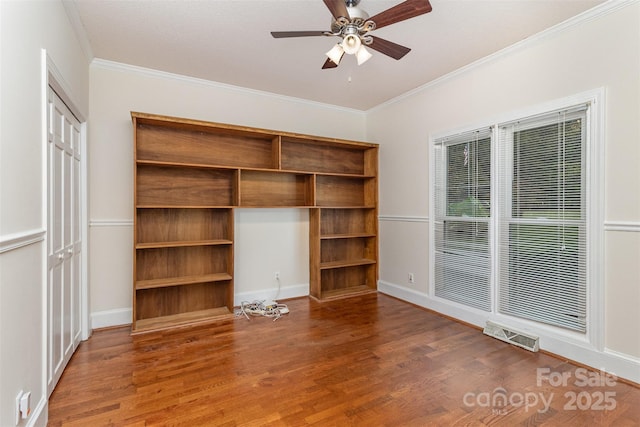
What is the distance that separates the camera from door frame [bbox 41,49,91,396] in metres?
1.76

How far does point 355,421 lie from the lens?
179cm

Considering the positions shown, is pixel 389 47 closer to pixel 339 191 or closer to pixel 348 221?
pixel 339 191

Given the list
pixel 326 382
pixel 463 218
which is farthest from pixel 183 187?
pixel 463 218

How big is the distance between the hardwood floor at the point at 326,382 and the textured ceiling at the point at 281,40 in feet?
8.87

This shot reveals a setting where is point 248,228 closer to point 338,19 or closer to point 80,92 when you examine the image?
point 80,92

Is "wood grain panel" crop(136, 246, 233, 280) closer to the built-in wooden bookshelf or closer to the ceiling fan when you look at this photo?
the built-in wooden bookshelf

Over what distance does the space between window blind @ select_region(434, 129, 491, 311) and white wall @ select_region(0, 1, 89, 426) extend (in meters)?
3.51

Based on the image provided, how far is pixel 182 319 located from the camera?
328 centimetres

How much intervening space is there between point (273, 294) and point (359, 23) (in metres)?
3.18

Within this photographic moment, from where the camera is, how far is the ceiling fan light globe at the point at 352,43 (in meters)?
2.05

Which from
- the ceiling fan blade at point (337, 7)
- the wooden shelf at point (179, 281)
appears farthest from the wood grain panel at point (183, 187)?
the ceiling fan blade at point (337, 7)

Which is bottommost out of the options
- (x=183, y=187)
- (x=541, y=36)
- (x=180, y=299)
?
(x=180, y=299)

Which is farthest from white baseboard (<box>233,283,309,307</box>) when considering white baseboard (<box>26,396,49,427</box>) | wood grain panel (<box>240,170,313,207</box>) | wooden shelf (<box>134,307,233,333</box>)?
white baseboard (<box>26,396,49,427</box>)

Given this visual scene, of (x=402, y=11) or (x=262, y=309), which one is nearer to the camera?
(x=402, y=11)
